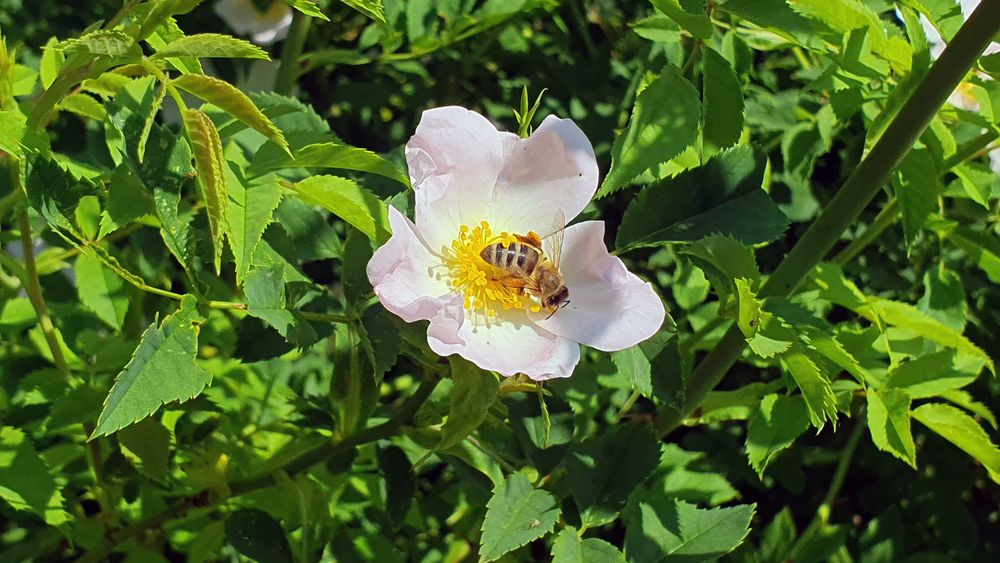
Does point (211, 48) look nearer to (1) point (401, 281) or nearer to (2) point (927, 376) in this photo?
(1) point (401, 281)

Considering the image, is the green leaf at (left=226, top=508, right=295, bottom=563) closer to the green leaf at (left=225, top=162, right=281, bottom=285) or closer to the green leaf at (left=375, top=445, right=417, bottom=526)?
the green leaf at (left=375, top=445, right=417, bottom=526)

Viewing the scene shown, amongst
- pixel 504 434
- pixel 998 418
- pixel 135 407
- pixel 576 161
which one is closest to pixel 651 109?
pixel 576 161

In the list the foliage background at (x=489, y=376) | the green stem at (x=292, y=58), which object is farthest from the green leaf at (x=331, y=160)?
the green stem at (x=292, y=58)

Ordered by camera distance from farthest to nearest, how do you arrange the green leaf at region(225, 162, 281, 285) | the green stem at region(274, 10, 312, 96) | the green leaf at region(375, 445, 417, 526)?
the green stem at region(274, 10, 312, 96) < the green leaf at region(375, 445, 417, 526) < the green leaf at region(225, 162, 281, 285)

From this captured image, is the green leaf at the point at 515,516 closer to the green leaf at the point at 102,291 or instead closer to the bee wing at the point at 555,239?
the bee wing at the point at 555,239

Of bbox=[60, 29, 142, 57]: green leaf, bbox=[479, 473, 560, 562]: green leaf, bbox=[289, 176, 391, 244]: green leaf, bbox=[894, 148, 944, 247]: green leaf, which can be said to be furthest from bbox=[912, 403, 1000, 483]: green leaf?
bbox=[60, 29, 142, 57]: green leaf

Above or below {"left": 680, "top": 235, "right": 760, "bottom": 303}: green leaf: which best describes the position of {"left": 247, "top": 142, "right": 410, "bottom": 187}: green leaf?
below
